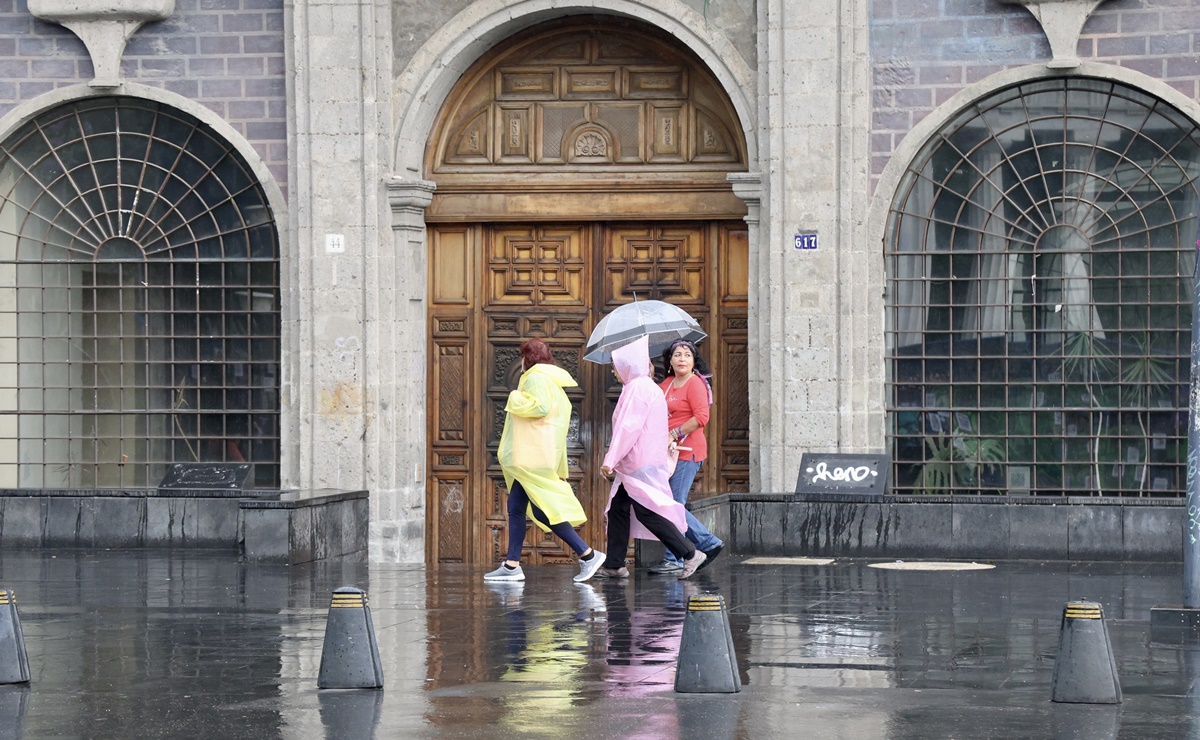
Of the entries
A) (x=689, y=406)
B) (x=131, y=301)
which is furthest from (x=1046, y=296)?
(x=131, y=301)

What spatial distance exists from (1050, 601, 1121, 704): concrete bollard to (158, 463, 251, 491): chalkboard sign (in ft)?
30.9

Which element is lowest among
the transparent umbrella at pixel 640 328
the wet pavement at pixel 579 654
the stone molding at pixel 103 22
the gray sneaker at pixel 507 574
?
the wet pavement at pixel 579 654

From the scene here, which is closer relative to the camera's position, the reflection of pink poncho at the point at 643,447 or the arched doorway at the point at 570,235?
the reflection of pink poncho at the point at 643,447

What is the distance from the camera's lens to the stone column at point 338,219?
16844 millimetres

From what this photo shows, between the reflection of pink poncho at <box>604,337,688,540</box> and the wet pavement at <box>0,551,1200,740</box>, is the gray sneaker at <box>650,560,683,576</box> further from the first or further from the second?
the reflection of pink poncho at <box>604,337,688,540</box>

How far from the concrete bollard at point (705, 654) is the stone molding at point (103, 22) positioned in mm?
10683

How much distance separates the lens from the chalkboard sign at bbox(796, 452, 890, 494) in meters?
15.3

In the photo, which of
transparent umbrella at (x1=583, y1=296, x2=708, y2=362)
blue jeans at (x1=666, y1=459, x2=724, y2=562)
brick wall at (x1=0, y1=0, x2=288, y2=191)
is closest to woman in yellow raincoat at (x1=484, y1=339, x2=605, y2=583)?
transparent umbrella at (x1=583, y1=296, x2=708, y2=362)

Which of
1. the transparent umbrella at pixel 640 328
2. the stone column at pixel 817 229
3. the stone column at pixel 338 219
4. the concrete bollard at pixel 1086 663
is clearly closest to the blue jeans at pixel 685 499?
the transparent umbrella at pixel 640 328

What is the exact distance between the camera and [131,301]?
1769cm

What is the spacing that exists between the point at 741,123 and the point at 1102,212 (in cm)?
312

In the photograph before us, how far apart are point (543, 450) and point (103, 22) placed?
22.6 feet

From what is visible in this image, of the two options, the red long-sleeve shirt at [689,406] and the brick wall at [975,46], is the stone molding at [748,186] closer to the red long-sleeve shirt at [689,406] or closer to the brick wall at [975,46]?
the brick wall at [975,46]

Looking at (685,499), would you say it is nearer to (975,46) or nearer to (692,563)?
(692,563)
